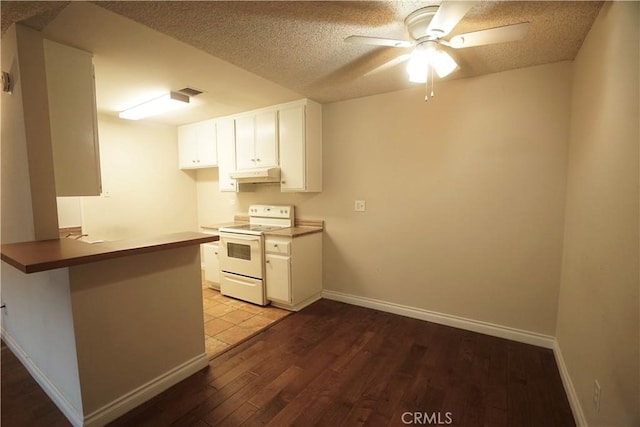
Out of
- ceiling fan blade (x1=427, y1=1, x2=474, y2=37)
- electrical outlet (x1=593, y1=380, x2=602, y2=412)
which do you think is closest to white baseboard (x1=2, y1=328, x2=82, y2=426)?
electrical outlet (x1=593, y1=380, x2=602, y2=412)

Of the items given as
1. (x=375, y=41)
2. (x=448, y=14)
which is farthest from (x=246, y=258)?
(x=448, y=14)

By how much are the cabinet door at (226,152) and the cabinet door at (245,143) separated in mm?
94

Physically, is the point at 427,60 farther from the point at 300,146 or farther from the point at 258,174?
the point at 258,174

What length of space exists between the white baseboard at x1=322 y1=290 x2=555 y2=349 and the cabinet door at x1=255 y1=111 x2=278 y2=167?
1.77 metres

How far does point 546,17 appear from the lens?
1.66m

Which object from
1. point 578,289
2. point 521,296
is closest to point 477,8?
point 578,289

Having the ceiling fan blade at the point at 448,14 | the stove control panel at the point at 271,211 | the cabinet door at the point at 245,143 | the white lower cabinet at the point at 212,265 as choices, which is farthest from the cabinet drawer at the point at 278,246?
the ceiling fan blade at the point at 448,14

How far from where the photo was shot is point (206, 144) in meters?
4.09

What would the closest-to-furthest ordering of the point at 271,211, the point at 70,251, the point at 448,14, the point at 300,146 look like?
the point at 448,14 → the point at 70,251 → the point at 300,146 → the point at 271,211

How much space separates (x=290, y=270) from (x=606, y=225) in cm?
243

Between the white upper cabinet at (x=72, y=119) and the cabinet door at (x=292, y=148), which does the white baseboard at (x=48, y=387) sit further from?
the cabinet door at (x=292, y=148)

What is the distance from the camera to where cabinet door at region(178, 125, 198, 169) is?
4.23 metres

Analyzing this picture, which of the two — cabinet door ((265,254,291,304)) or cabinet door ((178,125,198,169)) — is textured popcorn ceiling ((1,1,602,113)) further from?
cabinet door ((178,125,198,169))

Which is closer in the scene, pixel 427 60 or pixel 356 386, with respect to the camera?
pixel 427 60
